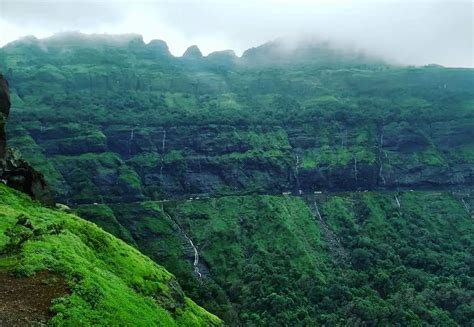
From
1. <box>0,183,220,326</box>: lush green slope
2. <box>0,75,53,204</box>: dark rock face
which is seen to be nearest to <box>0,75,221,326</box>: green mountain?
<box>0,183,220,326</box>: lush green slope

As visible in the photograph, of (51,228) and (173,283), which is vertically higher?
(51,228)

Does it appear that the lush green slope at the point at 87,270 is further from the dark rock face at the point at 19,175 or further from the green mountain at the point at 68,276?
the dark rock face at the point at 19,175

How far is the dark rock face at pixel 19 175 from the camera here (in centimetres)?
8256

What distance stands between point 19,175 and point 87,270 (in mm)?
35299

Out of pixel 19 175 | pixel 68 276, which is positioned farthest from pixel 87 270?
pixel 19 175

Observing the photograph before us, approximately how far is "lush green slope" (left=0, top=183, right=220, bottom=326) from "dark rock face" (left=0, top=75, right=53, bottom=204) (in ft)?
19.0

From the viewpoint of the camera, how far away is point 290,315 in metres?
198

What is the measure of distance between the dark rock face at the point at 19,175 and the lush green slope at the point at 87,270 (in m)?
5.80

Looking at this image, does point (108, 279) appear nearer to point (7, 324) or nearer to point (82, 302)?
point (82, 302)

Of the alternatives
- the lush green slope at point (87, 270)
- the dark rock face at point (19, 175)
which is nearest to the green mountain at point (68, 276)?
the lush green slope at point (87, 270)

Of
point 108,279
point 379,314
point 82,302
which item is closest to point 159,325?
point 108,279

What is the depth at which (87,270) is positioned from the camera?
56.7m

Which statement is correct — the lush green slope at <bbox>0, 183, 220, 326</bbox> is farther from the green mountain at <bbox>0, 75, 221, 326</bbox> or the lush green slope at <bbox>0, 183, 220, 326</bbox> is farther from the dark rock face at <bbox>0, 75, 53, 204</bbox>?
the dark rock face at <bbox>0, 75, 53, 204</bbox>

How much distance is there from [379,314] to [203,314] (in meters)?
137
